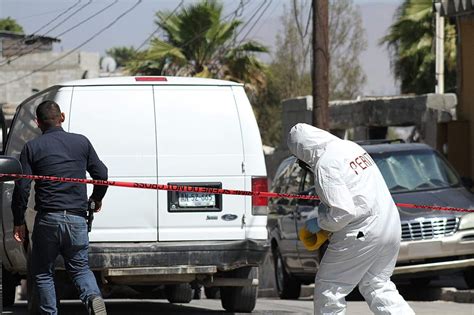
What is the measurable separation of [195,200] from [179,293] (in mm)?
2719

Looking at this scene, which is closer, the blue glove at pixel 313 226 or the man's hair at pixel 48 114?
the blue glove at pixel 313 226

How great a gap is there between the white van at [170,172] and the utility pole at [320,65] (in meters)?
8.64

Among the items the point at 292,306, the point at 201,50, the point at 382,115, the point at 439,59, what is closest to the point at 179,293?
the point at 292,306

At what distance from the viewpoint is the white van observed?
10695mm

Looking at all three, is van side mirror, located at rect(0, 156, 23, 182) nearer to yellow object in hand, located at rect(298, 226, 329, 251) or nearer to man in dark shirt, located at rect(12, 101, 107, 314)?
man in dark shirt, located at rect(12, 101, 107, 314)

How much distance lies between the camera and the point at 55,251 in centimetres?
931

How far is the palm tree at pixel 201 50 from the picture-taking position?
34.5m

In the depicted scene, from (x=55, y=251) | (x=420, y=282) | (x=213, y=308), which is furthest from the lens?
(x=420, y=282)

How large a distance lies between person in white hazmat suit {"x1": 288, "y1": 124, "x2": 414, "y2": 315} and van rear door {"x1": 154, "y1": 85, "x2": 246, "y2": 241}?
2.50 meters

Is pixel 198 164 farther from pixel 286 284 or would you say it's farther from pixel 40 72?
pixel 40 72

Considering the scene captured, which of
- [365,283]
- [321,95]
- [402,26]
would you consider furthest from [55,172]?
[402,26]

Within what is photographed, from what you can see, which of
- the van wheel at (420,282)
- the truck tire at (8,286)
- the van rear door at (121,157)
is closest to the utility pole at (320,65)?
the van wheel at (420,282)

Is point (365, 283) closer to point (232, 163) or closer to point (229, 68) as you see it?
point (232, 163)

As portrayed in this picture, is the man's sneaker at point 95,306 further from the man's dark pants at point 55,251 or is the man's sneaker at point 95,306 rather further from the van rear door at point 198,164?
the van rear door at point 198,164
